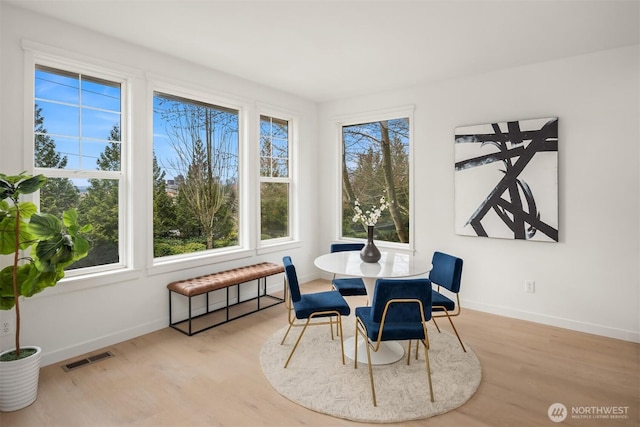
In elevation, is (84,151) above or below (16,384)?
above

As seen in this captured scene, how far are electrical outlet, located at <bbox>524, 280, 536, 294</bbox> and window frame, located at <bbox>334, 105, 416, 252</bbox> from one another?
1.34 m

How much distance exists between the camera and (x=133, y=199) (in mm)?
3363

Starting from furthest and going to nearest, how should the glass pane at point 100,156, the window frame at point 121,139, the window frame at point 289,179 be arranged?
the window frame at point 289,179 → the glass pane at point 100,156 → the window frame at point 121,139

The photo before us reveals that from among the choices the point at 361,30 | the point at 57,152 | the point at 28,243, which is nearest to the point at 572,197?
the point at 361,30

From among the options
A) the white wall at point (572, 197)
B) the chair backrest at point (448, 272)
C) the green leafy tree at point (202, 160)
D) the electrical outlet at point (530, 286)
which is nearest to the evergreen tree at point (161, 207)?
the green leafy tree at point (202, 160)

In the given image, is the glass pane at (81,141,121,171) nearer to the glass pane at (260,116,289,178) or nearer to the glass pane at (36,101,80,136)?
the glass pane at (36,101,80,136)

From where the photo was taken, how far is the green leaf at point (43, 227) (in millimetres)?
2285

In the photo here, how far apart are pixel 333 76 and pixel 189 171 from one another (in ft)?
6.66

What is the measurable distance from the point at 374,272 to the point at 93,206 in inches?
102

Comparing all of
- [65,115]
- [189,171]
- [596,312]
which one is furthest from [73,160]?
[596,312]

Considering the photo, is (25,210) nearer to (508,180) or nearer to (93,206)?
(93,206)

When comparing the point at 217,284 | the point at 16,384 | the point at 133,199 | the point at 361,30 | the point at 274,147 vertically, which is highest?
the point at 361,30

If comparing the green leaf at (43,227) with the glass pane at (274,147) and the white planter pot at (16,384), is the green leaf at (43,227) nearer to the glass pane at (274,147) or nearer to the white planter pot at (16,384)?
the white planter pot at (16,384)

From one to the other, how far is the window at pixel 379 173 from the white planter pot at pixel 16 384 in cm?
396
